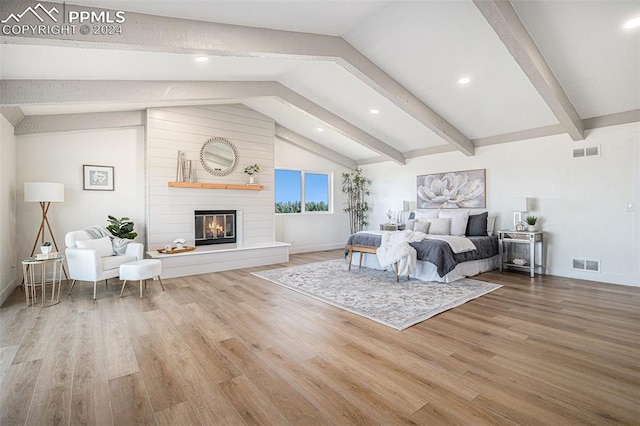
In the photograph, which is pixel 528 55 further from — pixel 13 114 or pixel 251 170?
pixel 13 114

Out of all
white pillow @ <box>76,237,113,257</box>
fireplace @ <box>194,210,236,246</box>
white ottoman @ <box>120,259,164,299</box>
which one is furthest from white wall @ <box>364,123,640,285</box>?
white pillow @ <box>76,237,113,257</box>

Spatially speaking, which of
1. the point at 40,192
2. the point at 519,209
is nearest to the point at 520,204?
the point at 519,209

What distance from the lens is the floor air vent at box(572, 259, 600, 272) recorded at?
15.8ft

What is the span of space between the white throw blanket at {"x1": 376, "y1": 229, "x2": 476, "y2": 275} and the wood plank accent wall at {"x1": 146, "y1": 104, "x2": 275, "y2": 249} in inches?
115

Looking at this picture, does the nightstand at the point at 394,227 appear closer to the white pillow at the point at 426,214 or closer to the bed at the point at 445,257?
the white pillow at the point at 426,214

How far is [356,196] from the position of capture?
8.88m

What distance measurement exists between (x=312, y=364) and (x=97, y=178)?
5117 mm

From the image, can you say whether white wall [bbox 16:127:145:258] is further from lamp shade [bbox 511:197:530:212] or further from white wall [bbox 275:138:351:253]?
lamp shade [bbox 511:197:530:212]

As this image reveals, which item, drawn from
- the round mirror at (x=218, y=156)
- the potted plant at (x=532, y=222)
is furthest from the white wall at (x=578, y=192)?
the round mirror at (x=218, y=156)

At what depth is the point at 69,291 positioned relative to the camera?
4.34 m

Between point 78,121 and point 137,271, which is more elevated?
point 78,121

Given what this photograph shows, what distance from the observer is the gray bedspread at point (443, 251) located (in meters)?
4.54

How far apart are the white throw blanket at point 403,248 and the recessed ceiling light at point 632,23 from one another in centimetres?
310

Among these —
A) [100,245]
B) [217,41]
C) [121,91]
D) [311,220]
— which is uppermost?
[217,41]
